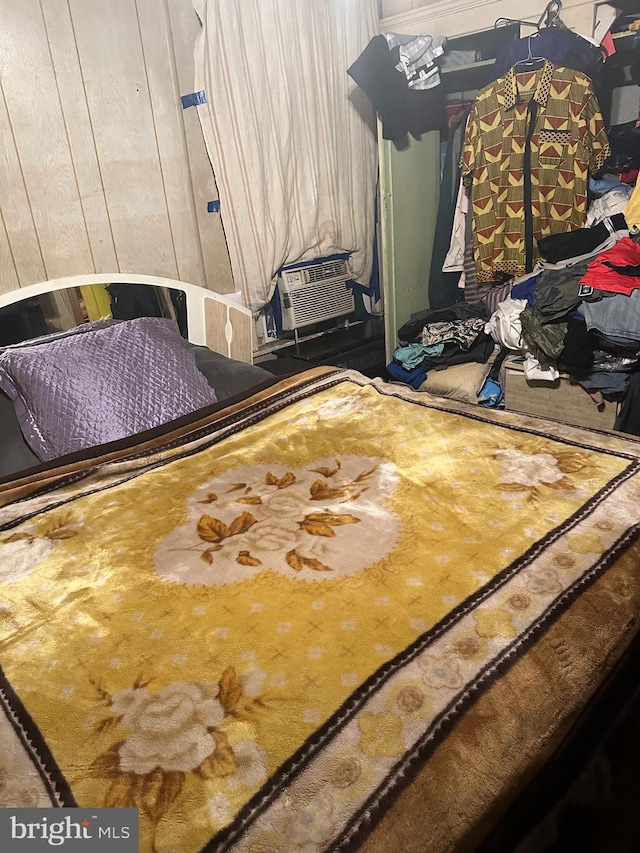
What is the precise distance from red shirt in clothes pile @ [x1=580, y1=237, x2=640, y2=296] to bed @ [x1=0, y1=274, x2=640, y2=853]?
108 centimetres

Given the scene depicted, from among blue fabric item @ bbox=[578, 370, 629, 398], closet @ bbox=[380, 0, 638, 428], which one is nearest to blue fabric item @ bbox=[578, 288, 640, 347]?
blue fabric item @ bbox=[578, 370, 629, 398]

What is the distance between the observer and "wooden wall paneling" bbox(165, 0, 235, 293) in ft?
8.04

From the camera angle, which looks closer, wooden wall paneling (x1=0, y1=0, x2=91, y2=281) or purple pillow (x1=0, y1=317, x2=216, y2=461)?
purple pillow (x1=0, y1=317, x2=216, y2=461)

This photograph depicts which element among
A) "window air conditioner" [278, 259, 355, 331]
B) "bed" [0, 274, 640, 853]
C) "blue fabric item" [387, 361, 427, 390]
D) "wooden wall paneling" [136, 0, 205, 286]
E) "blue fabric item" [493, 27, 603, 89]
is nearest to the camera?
"bed" [0, 274, 640, 853]

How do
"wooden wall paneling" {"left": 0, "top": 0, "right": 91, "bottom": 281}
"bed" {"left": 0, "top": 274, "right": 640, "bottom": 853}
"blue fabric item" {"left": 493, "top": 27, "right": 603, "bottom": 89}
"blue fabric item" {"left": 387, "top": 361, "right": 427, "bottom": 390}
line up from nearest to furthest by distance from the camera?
"bed" {"left": 0, "top": 274, "right": 640, "bottom": 853}
"wooden wall paneling" {"left": 0, "top": 0, "right": 91, "bottom": 281}
"blue fabric item" {"left": 493, "top": 27, "right": 603, "bottom": 89}
"blue fabric item" {"left": 387, "top": 361, "right": 427, "bottom": 390}

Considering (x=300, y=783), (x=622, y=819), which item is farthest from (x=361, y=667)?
(x=622, y=819)

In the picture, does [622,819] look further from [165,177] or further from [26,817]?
[165,177]

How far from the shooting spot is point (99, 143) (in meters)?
2.31

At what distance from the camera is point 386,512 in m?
1.27

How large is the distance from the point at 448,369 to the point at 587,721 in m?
2.19

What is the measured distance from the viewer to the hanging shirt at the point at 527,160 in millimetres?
2578

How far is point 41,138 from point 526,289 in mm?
2009

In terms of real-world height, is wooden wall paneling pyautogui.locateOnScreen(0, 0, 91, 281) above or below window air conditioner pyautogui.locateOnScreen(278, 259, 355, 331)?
above

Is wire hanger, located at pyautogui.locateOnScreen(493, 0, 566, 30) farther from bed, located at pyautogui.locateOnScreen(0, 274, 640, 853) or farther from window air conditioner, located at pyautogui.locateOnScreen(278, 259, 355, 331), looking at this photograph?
bed, located at pyautogui.locateOnScreen(0, 274, 640, 853)
